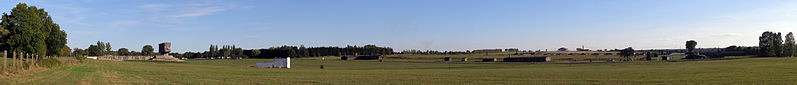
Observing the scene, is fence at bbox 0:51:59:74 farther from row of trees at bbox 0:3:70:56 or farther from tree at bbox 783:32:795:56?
tree at bbox 783:32:795:56

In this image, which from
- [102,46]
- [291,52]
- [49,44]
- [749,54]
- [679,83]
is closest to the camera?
[679,83]

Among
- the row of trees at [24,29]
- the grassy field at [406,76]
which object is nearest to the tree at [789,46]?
the grassy field at [406,76]

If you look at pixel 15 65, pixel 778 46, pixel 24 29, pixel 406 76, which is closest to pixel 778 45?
pixel 778 46

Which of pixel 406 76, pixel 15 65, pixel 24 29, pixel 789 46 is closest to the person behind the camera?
pixel 406 76

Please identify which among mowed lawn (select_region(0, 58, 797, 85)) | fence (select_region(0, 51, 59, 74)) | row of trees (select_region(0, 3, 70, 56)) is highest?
row of trees (select_region(0, 3, 70, 56))

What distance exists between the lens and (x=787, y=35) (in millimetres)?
127500

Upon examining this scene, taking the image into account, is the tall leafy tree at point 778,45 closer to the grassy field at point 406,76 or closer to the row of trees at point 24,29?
the grassy field at point 406,76

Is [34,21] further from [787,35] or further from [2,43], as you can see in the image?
[787,35]

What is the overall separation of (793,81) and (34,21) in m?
50.1

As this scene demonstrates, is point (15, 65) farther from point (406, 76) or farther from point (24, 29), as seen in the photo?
point (406, 76)

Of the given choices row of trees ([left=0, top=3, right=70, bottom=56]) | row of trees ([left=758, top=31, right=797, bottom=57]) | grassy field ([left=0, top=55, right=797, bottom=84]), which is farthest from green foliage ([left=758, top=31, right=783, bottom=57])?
row of trees ([left=0, top=3, right=70, bottom=56])

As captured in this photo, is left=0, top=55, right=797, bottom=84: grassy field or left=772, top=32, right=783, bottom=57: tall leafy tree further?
left=772, top=32, right=783, bottom=57: tall leafy tree

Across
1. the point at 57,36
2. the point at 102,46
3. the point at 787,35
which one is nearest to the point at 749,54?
the point at 787,35

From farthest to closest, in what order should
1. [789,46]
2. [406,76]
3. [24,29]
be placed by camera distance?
[789,46] < [24,29] < [406,76]
